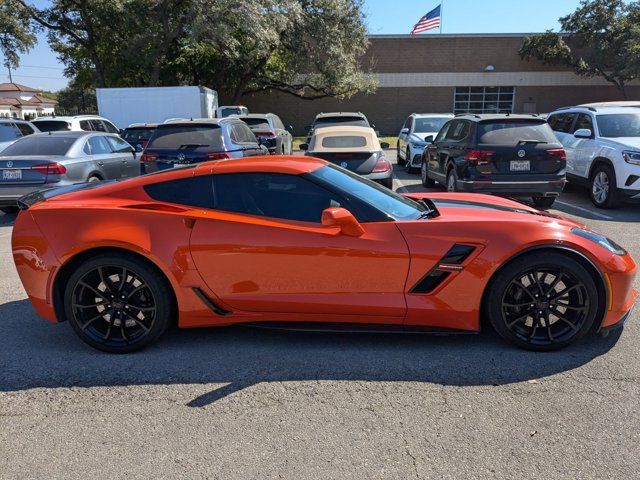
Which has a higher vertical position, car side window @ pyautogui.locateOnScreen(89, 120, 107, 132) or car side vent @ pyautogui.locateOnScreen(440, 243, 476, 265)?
car side window @ pyautogui.locateOnScreen(89, 120, 107, 132)

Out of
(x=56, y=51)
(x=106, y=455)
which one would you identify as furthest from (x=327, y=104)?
(x=106, y=455)

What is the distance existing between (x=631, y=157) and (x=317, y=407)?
8.16 metres

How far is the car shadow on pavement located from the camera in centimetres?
345

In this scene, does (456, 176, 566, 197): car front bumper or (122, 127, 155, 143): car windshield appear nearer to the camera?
(456, 176, 566, 197): car front bumper

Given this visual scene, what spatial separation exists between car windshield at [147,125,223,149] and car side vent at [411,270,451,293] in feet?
19.2

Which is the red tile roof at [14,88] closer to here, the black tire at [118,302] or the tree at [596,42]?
the tree at [596,42]

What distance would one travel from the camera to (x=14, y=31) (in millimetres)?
26312

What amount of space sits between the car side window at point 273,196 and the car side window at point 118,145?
24.6 ft

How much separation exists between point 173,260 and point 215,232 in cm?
37

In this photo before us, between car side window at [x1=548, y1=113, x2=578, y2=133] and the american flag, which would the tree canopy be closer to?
the american flag

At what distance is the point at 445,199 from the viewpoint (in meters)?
4.67

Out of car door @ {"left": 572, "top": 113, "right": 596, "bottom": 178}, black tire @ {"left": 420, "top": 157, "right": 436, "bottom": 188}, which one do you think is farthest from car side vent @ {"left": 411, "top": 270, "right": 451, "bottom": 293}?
black tire @ {"left": 420, "top": 157, "right": 436, "bottom": 188}

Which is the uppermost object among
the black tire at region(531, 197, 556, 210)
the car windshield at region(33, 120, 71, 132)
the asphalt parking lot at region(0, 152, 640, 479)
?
the car windshield at region(33, 120, 71, 132)

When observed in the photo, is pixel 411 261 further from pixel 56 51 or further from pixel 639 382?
pixel 56 51
